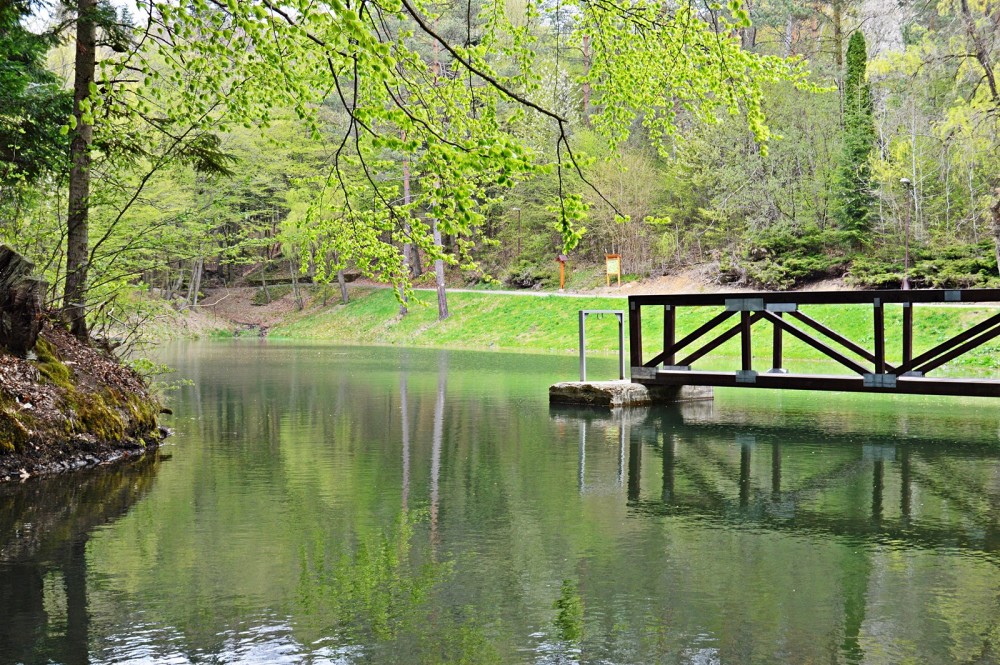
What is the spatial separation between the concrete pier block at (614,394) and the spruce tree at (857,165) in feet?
63.6

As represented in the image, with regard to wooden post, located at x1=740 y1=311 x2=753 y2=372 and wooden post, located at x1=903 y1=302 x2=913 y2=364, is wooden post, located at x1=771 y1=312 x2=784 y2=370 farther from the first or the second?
wooden post, located at x1=903 y1=302 x2=913 y2=364

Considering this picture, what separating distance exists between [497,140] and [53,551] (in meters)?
3.93

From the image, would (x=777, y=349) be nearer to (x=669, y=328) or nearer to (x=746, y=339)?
(x=746, y=339)

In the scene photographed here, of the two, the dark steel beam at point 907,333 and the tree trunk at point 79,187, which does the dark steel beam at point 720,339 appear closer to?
the dark steel beam at point 907,333

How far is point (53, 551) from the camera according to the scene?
21.1ft

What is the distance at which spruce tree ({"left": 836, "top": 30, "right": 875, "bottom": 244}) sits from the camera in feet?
107

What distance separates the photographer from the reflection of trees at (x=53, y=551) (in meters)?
4.73

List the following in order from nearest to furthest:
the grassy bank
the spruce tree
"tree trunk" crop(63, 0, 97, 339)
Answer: "tree trunk" crop(63, 0, 97, 339), the grassy bank, the spruce tree

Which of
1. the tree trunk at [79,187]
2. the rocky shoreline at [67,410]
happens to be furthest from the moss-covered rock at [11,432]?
the tree trunk at [79,187]

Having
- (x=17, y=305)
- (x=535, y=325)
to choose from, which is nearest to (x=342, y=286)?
(x=535, y=325)

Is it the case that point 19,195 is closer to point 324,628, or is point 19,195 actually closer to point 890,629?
point 324,628

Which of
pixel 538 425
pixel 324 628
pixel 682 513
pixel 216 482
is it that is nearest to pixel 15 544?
pixel 216 482

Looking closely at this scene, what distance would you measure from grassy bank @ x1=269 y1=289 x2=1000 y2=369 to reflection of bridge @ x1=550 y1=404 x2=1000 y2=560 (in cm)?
1108

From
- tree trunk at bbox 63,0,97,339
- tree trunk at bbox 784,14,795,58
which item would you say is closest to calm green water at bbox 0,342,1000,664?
tree trunk at bbox 63,0,97,339
